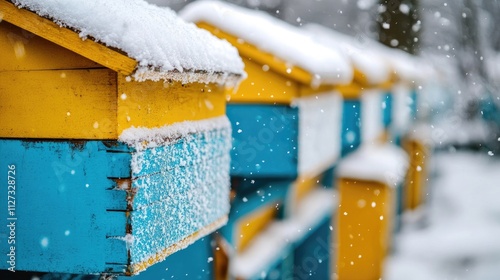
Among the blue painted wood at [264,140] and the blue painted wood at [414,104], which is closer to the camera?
the blue painted wood at [264,140]

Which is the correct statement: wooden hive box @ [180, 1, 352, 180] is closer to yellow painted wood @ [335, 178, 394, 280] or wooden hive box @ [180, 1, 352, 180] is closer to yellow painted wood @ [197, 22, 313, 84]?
yellow painted wood @ [197, 22, 313, 84]

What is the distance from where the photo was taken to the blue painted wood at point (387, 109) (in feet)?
25.5

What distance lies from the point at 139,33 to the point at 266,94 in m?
1.73

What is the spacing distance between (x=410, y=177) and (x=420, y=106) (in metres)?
3.01

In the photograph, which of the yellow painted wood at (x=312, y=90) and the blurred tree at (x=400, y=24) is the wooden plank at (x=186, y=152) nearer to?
the yellow painted wood at (x=312, y=90)

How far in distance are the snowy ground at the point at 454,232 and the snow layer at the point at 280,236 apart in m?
1.57

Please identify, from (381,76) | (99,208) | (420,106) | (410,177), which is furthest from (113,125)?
(420,106)

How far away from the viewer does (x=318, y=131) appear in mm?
3820

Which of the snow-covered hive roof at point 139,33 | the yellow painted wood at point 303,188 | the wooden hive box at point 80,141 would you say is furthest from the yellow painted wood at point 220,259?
the yellow painted wood at point 303,188

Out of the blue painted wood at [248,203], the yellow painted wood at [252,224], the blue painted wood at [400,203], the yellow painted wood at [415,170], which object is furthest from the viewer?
the yellow painted wood at [415,170]

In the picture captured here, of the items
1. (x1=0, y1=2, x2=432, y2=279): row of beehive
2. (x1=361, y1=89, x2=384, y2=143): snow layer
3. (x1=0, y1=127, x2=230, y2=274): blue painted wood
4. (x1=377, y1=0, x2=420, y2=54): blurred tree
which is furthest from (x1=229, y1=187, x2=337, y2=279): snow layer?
(x1=377, y1=0, x2=420, y2=54): blurred tree

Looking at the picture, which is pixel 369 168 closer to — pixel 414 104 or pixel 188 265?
pixel 188 265

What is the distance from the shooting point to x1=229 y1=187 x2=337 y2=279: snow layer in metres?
3.67

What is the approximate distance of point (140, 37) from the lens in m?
1.60
